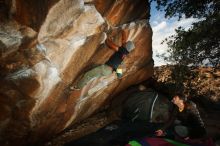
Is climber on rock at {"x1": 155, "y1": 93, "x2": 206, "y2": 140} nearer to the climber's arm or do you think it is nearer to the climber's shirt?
the climber's shirt

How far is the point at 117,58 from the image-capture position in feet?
34.7

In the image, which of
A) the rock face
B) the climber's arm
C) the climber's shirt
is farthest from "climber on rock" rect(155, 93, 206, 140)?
the rock face

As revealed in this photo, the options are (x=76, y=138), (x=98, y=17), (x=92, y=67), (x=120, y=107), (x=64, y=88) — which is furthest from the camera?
(x=120, y=107)

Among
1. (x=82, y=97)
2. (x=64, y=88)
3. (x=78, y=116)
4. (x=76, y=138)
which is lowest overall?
(x=76, y=138)

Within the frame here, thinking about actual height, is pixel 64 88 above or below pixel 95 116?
above

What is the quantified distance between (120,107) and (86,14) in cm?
596

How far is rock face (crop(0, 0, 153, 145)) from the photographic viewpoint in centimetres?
775

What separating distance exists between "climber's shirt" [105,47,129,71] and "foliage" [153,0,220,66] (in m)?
3.43

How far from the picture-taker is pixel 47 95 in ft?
30.6

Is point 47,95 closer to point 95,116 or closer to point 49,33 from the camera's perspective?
point 49,33

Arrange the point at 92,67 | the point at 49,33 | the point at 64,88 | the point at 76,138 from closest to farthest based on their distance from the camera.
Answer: the point at 49,33 → the point at 64,88 → the point at 92,67 → the point at 76,138

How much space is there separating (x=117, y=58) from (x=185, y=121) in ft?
12.1

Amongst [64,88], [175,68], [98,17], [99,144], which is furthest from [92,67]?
[175,68]

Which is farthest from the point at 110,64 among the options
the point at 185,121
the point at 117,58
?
the point at 185,121
